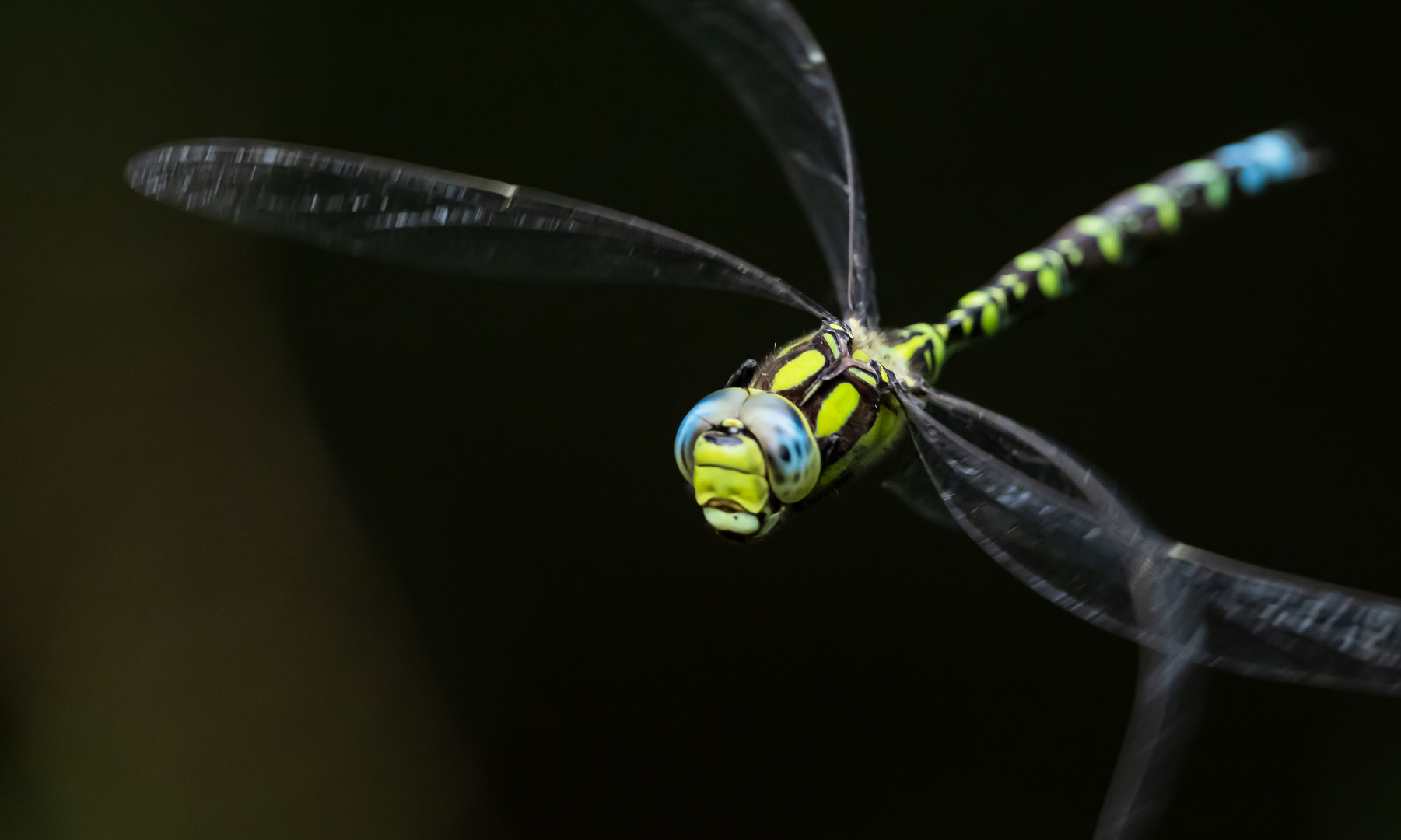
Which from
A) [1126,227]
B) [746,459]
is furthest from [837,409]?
[1126,227]

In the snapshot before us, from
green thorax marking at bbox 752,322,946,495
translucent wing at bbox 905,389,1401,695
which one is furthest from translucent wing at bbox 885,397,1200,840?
green thorax marking at bbox 752,322,946,495

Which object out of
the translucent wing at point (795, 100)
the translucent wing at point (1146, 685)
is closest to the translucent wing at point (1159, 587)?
the translucent wing at point (1146, 685)

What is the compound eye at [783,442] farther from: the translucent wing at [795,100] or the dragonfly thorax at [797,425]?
the translucent wing at [795,100]

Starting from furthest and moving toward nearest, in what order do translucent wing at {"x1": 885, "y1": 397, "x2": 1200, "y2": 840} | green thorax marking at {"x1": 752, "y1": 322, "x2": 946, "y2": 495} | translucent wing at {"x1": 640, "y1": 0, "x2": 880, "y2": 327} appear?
translucent wing at {"x1": 640, "y1": 0, "x2": 880, "y2": 327}
green thorax marking at {"x1": 752, "y1": 322, "x2": 946, "y2": 495}
translucent wing at {"x1": 885, "y1": 397, "x2": 1200, "y2": 840}

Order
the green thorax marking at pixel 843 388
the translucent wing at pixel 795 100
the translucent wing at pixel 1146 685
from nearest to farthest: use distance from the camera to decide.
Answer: the translucent wing at pixel 1146 685 < the green thorax marking at pixel 843 388 < the translucent wing at pixel 795 100

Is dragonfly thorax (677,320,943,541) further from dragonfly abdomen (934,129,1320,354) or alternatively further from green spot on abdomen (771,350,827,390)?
dragonfly abdomen (934,129,1320,354)

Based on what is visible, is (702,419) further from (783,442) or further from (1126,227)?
(1126,227)
